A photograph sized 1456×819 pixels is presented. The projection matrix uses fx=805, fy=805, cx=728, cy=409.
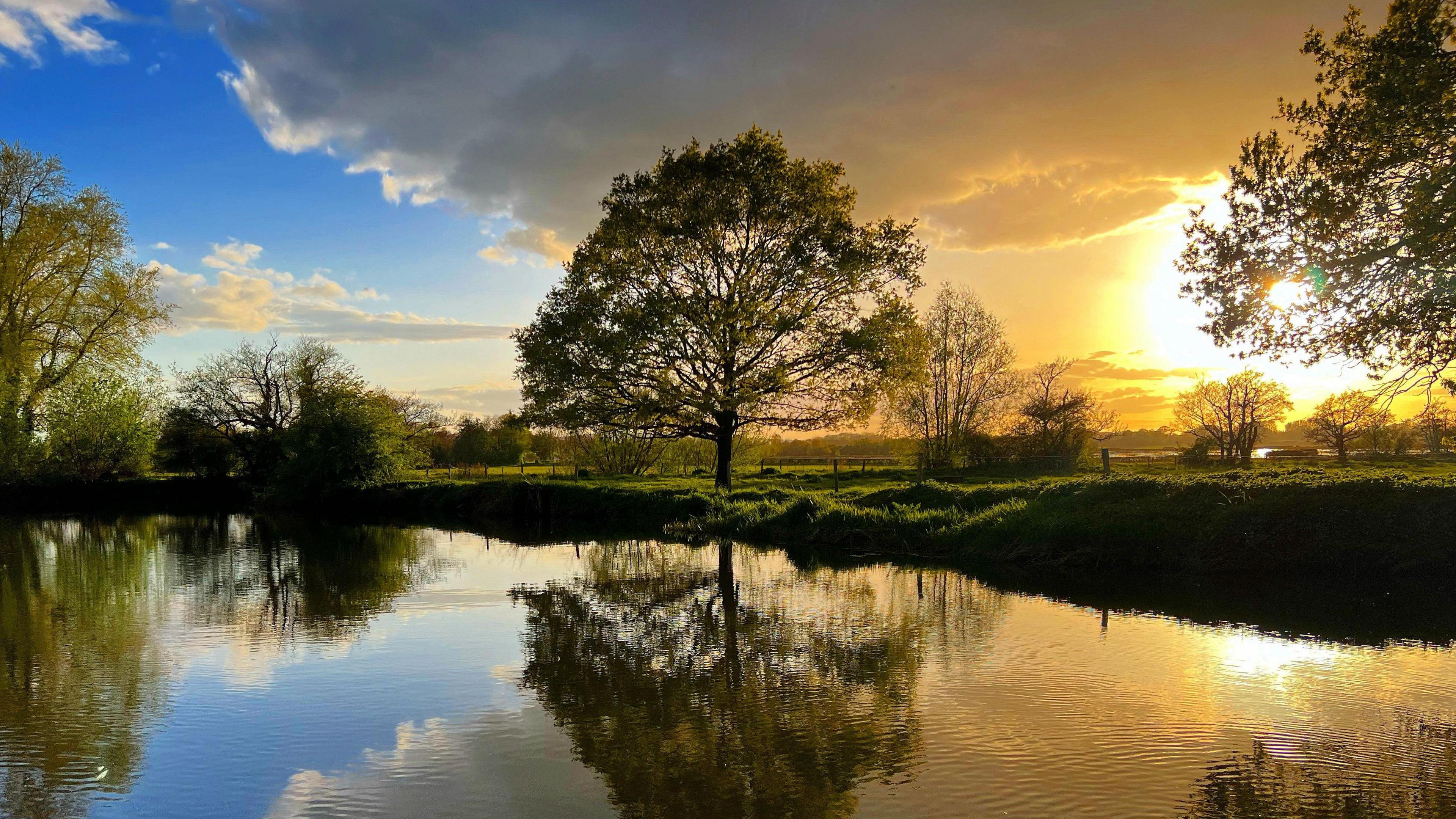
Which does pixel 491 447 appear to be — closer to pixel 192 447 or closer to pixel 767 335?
pixel 192 447

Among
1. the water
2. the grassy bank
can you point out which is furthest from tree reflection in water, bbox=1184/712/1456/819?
the grassy bank

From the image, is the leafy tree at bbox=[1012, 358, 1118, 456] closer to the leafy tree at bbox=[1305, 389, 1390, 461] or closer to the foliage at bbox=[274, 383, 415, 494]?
the leafy tree at bbox=[1305, 389, 1390, 461]

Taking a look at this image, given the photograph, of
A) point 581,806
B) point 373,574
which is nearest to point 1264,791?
point 581,806

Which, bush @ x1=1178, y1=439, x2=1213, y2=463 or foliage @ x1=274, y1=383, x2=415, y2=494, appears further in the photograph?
foliage @ x1=274, y1=383, x2=415, y2=494

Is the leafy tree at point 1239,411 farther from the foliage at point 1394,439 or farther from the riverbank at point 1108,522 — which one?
the riverbank at point 1108,522

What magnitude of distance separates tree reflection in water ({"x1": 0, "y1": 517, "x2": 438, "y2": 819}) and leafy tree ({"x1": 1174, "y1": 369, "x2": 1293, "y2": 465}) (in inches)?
1432

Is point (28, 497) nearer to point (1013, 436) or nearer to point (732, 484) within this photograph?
point (732, 484)

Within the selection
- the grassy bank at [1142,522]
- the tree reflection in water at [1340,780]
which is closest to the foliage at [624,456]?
the grassy bank at [1142,522]

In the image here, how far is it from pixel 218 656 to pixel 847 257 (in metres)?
20.9

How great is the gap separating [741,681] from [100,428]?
4494 centimetres

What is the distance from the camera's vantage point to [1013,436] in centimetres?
3716

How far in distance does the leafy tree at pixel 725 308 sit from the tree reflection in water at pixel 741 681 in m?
13.0

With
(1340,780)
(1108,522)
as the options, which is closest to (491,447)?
(1108,522)

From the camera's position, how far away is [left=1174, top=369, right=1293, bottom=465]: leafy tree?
3828 cm
